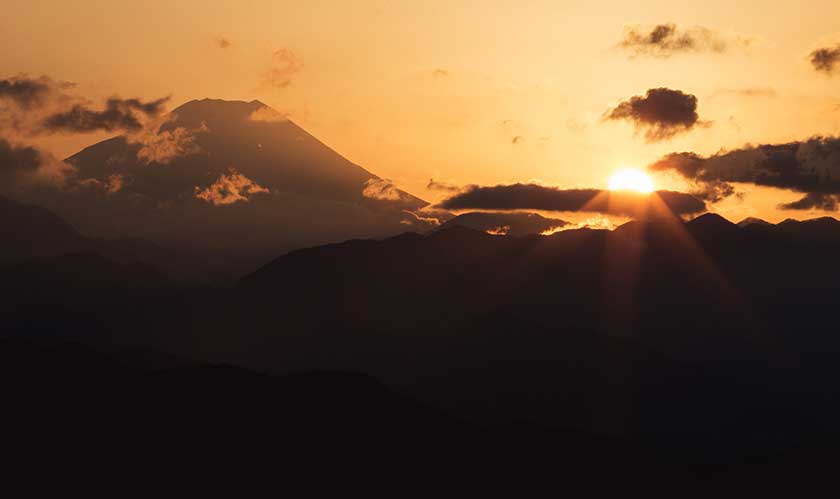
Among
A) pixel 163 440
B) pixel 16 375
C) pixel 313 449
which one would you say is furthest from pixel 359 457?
pixel 16 375

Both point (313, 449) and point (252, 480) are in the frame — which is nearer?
point (252, 480)

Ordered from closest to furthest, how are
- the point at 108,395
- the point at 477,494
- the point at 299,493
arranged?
the point at 299,493 → the point at 477,494 → the point at 108,395

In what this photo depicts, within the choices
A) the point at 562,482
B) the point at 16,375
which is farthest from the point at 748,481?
the point at 16,375

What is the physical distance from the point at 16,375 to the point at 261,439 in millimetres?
50593

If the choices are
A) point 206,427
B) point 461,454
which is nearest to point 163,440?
point 206,427

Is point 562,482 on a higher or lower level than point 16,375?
lower

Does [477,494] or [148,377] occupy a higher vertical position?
[148,377]

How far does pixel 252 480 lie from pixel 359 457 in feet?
69.9

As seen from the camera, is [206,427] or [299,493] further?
[206,427]

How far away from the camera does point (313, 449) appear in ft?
595

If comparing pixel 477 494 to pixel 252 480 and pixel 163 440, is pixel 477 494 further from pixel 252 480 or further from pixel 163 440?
pixel 163 440

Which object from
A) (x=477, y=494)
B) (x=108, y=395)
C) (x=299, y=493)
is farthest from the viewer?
(x=108, y=395)

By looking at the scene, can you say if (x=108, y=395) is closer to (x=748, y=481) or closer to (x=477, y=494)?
(x=477, y=494)

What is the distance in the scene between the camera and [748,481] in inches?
7840
